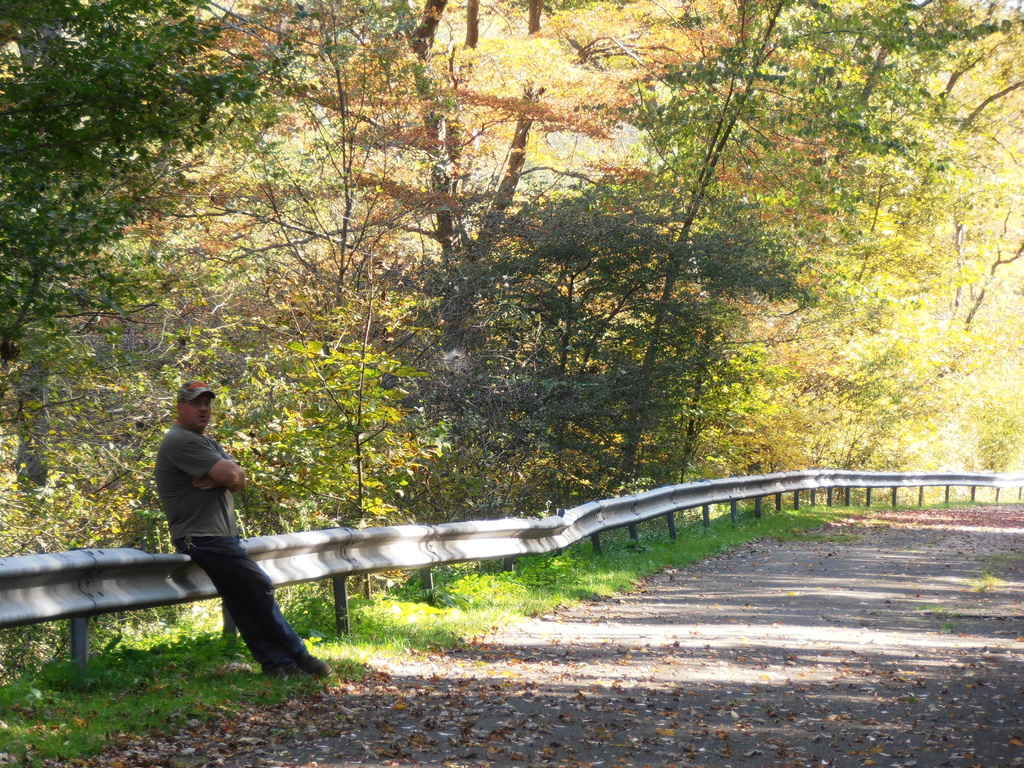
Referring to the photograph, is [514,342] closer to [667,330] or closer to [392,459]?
[667,330]

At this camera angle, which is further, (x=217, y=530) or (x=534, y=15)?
(x=534, y=15)

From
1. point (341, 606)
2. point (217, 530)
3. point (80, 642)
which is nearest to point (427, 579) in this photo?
point (341, 606)

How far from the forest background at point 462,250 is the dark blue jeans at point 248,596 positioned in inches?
128

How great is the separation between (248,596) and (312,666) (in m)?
0.59

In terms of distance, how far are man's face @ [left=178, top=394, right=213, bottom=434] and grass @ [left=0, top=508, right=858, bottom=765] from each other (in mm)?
1383

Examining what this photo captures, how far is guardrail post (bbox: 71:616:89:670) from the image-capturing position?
5861mm

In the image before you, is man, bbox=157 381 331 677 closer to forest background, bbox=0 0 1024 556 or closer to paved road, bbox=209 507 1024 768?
paved road, bbox=209 507 1024 768

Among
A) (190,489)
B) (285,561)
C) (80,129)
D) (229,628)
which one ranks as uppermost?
(80,129)

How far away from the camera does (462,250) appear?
61.3ft

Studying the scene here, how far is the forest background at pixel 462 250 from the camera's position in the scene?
983 centimetres

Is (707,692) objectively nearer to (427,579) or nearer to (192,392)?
(427,579)

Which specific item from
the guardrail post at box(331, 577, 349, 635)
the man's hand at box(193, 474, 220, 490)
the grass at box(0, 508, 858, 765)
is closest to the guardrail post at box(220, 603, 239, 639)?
the grass at box(0, 508, 858, 765)

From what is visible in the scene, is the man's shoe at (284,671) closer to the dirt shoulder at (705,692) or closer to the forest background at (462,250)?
the dirt shoulder at (705,692)

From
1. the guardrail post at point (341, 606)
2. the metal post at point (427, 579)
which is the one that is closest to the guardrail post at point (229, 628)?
the guardrail post at point (341, 606)
